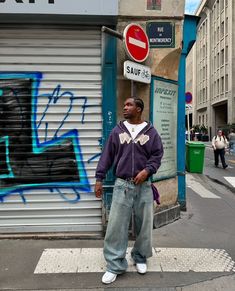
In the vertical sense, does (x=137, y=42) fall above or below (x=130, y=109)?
above

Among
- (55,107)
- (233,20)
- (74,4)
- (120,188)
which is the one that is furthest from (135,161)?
(233,20)

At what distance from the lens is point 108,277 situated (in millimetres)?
4207

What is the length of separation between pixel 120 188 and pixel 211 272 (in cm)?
143

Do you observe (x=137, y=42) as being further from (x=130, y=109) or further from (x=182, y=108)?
(x=182, y=108)

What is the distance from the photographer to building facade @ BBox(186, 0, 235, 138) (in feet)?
160

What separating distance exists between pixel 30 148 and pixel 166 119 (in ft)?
7.19

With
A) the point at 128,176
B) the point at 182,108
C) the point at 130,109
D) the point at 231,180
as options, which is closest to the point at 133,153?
the point at 128,176

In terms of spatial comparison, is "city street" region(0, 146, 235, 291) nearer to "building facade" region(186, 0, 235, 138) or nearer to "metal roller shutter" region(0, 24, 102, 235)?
"metal roller shutter" region(0, 24, 102, 235)

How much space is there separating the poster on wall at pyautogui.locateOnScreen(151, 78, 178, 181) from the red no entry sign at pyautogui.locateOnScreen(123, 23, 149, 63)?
0.53 meters

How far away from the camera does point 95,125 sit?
574 centimetres

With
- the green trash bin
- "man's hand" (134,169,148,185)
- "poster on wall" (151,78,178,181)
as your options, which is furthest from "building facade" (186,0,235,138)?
"man's hand" (134,169,148,185)

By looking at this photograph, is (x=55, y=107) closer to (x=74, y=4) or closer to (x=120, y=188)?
(x=74, y=4)

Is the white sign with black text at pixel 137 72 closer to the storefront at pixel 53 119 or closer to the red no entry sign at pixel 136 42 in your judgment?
the red no entry sign at pixel 136 42

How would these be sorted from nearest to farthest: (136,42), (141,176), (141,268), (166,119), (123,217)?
1. (141,176)
2. (123,217)
3. (141,268)
4. (136,42)
5. (166,119)
